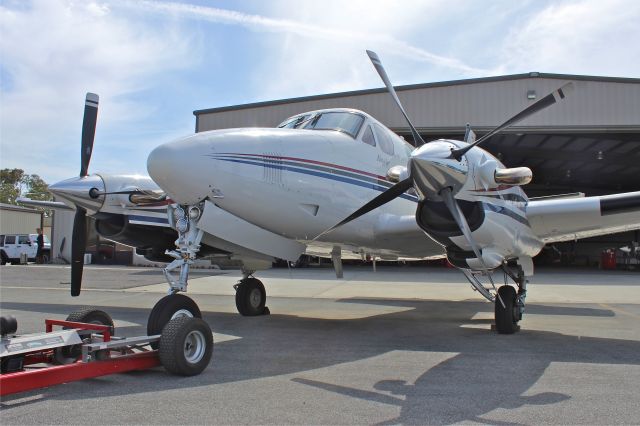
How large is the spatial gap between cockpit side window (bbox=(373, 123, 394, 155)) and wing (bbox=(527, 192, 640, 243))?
2678mm

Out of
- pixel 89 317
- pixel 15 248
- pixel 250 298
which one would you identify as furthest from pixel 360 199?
pixel 15 248

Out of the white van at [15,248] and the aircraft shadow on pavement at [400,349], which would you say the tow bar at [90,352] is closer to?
the aircraft shadow on pavement at [400,349]

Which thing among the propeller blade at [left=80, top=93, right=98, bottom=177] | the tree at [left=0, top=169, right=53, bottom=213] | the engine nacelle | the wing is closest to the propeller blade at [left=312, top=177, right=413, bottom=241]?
the wing

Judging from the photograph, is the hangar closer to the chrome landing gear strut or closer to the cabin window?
the cabin window

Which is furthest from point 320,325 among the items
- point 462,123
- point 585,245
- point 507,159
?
point 585,245

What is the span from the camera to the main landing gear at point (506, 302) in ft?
30.7

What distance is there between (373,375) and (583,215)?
4884 mm

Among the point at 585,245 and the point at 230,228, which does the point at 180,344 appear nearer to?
the point at 230,228

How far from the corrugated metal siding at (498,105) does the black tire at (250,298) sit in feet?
51.9

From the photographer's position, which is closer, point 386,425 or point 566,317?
point 386,425

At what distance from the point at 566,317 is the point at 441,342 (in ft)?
17.3

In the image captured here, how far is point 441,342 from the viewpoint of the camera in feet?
28.3

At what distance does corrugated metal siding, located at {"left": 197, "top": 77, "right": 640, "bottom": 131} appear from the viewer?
23.2 meters

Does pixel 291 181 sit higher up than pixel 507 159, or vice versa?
pixel 507 159
